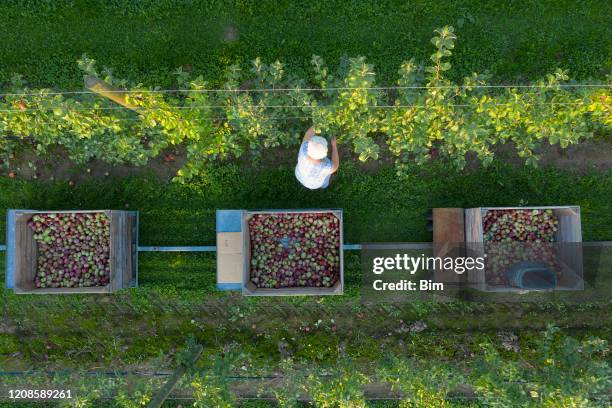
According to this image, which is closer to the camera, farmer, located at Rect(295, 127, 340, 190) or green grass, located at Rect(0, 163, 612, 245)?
farmer, located at Rect(295, 127, 340, 190)

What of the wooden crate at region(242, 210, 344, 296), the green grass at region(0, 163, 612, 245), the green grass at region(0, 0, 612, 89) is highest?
the green grass at region(0, 0, 612, 89)

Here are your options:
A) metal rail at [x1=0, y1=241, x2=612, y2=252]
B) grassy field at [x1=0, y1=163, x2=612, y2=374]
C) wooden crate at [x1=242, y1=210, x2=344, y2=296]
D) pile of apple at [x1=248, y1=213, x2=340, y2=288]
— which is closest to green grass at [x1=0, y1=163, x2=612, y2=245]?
grassy field at [x1=0, y1=163, x2=612, y2=374]

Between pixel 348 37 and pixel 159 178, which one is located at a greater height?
pixel 348 37

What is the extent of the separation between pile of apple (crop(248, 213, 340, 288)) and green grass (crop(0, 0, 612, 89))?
238cm

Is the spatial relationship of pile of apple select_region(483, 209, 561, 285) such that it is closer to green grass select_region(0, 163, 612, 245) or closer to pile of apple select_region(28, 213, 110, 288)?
green grass select_region(0, 163, 612, 245)

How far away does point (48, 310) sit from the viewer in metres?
7.81

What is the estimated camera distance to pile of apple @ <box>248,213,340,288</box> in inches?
283

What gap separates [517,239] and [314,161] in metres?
3.22

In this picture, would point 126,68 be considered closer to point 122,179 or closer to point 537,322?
point 122,179

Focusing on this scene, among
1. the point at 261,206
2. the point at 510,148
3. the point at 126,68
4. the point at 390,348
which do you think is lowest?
the point at 390,348

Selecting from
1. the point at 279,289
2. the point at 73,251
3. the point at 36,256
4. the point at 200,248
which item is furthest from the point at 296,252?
the point at 36,256

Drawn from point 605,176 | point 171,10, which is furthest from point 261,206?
point 605,176

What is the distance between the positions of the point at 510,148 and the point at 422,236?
1.90 metres

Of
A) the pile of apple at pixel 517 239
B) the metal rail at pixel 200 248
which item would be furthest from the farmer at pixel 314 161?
the pile of apple at pixel 517 239
